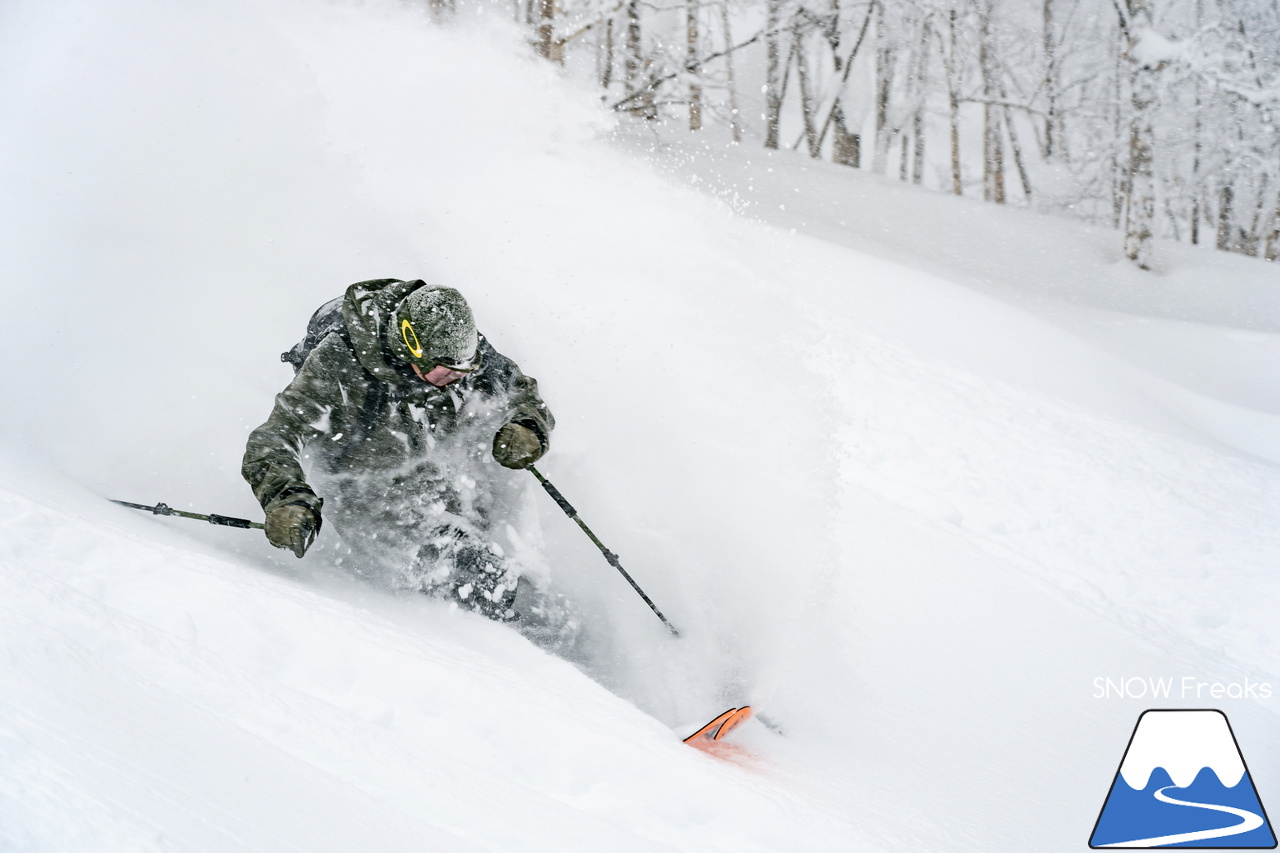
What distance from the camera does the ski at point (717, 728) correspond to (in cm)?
310

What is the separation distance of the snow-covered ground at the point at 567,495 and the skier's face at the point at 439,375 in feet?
3.12

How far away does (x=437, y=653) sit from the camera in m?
2.86

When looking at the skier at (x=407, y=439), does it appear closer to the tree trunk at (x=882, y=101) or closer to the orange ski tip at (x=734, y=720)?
the orange ski tip at (x=734, y=720)

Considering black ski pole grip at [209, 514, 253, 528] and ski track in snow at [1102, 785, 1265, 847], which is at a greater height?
black ski pole grip at [209, 514, 253, 528]

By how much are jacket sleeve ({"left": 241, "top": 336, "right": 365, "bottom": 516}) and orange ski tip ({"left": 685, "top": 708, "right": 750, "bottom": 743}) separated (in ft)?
5.41

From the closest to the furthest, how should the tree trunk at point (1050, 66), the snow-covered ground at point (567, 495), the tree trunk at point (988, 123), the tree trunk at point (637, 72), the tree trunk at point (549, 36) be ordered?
the snow-covered ground at point (567, 495) → the tree trunk at point (549, 36) → the tree trunk at point (637, 72) → the tree trunk at point (988, 123) → the tree trunk at point (1050, 66)

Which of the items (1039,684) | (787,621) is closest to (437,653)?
(787,621)

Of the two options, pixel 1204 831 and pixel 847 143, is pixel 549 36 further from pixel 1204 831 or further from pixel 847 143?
pixel 1204 831

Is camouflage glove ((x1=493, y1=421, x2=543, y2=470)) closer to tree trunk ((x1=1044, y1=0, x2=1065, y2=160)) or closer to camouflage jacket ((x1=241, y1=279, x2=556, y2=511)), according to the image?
camouflage jacket ((x1=241, y1=279, x2=556, y2=511))

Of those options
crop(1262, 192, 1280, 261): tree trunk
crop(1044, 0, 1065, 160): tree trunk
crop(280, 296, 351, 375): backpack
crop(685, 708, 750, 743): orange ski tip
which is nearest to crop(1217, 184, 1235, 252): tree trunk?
crop(1262, 192, 1280, 261): tree trunk

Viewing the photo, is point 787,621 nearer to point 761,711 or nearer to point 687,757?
point 761,711

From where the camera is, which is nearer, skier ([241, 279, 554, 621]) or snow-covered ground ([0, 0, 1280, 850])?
snow-covered ground ([0, 0, 1280, 850])

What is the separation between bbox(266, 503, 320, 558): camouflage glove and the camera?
121 inches

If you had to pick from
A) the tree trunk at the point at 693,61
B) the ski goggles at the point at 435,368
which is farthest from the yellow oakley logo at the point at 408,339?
the tree trunk at the point at 693,61
